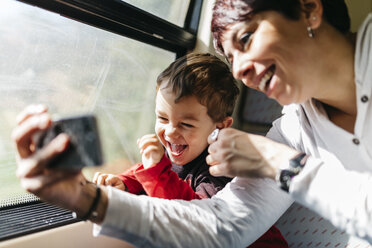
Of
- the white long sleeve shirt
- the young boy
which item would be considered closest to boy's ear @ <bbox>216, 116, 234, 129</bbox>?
the young boy

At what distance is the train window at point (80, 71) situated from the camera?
0.93 m

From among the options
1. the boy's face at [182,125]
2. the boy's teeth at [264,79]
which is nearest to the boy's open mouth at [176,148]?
the boy's face at [182,125]

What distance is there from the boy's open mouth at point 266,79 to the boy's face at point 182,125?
36 centimetres

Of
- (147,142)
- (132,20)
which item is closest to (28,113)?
(147,142)

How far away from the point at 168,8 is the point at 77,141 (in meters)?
1.05

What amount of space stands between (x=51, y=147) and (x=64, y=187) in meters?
0.11

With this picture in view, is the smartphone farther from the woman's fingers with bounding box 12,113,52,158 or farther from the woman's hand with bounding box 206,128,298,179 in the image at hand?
the woman's hand with bounding box 206,128,298,179

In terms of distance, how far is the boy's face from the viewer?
3.46ft

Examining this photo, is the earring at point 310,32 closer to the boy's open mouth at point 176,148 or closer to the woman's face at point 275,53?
the woman's face at point 275,53

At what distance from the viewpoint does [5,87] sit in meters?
0.92

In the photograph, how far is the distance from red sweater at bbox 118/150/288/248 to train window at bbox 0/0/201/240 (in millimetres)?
176

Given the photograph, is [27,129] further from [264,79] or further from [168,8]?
[168,8]

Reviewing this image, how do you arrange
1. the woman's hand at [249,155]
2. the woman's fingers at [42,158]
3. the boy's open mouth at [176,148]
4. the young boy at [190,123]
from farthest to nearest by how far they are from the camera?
the boy's open mouth at [176,148] → the young boy at [190,123] → the woman's hand at [249,155] → the woman's fingers at [42,158]

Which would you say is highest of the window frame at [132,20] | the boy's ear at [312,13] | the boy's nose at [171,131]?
the boy's ear at [312,13]
